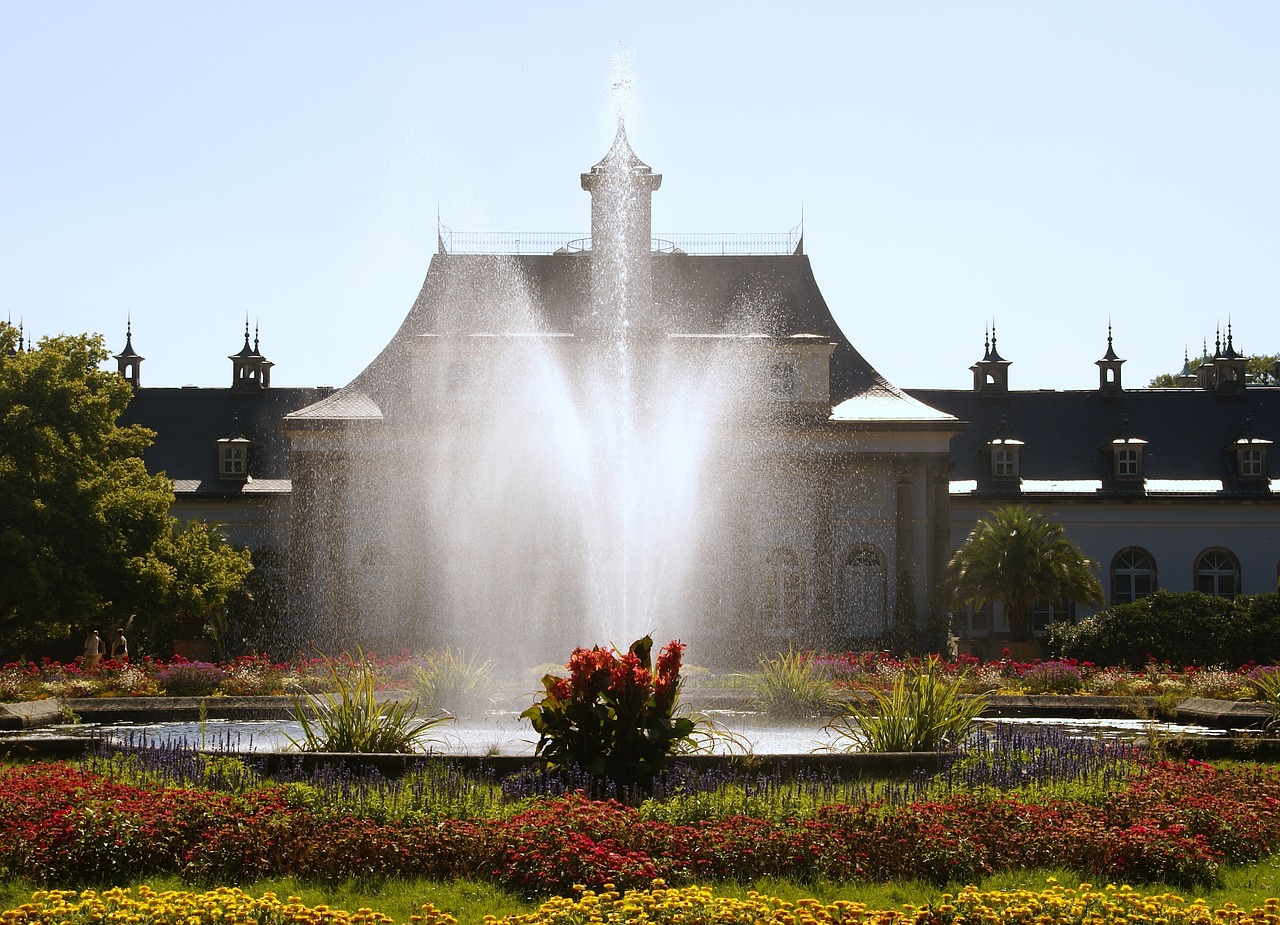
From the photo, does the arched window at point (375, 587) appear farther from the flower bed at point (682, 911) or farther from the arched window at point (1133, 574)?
the flower bed at point (682, 911)

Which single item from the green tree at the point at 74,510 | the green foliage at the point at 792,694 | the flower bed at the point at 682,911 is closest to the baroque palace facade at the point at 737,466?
the green tree at the point at 74,510

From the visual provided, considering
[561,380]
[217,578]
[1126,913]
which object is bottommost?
[1126,913]

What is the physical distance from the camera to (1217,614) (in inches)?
1149

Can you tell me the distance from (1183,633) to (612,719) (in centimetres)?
2114

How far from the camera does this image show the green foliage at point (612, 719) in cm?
1077

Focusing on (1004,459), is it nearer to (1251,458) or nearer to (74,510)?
(1251,458)

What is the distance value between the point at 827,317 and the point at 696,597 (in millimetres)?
10318

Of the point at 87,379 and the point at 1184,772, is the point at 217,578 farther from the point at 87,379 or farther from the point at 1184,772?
the point at 1184,772

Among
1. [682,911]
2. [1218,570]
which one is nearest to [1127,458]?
[1218,570]

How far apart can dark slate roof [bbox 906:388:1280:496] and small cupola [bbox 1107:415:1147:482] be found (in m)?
0.24

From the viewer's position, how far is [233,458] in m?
45.6

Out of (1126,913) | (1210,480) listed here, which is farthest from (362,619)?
(1126,913)

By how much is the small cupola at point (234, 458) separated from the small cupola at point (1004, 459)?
950 inches

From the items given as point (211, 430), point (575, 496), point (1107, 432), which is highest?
point (211, 430)
